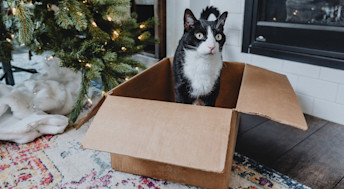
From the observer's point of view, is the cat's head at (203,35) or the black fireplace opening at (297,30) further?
the black fireplace opening at (297,30)

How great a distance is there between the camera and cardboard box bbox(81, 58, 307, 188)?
1.69 feet

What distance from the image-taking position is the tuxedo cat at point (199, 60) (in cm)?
76

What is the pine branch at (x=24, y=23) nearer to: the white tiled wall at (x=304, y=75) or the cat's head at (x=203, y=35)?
the cat's head at (x=203, y=35)

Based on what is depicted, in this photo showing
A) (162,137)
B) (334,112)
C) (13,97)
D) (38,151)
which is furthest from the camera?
(334,112)

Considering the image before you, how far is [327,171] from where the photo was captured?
0.81 metres

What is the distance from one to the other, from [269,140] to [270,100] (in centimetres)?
45

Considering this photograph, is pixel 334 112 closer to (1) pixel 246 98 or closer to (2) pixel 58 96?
(1) pixel 246 98

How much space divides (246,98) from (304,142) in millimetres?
532

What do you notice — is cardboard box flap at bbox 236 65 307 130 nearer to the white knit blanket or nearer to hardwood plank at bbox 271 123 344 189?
hardwood plank at bbox 271 123 344 189

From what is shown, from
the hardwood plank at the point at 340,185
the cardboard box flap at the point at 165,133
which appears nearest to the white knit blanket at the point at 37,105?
the cardboard box flap at the point at 165,133

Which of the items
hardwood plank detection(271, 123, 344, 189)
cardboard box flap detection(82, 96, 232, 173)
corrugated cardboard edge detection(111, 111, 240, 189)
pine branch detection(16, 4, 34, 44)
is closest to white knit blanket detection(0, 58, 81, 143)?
pine branch detection(16, 4, 34, 44)

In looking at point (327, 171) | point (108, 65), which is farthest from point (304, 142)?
point (108, 65)

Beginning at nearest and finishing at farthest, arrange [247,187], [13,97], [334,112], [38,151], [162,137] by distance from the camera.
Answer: [162,137]
[247,187]
[38,151]
[13,97]
[334,112]

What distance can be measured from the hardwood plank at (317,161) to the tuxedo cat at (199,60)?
1.09 feet
